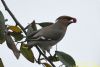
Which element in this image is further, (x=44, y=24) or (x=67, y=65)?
(x=44, y=24)

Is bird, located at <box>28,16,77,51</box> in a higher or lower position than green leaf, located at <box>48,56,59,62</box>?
higher

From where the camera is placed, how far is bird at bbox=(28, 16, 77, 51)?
53 centimetres

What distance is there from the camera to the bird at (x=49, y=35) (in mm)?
529

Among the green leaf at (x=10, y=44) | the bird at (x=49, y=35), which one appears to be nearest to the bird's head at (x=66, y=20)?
the bird at (x=49, y=35)

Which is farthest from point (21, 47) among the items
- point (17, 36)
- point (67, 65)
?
point (67, 65)

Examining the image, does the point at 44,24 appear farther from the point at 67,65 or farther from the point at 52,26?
the point at 67,65

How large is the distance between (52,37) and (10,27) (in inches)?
3.5

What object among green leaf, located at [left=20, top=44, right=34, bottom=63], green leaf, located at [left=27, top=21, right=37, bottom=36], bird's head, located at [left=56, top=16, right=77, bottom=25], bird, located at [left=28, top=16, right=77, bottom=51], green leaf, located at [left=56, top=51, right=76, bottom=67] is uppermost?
bird's head, located at [left=56, top=16, right=77, bottom=25]

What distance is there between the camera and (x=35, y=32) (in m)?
0.56

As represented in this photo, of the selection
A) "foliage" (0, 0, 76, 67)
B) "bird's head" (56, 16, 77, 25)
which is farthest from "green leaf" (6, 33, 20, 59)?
"bird's head" (56, 16, 77, 25)

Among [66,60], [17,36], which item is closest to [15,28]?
[17,36]

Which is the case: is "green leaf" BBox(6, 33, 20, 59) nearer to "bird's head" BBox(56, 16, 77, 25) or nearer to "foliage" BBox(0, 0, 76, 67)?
"foliage" BBox(0, 0, 76, 67)

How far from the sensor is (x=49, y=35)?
56 cm

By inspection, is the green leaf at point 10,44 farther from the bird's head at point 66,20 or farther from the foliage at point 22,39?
the bird's head at point 66,20
